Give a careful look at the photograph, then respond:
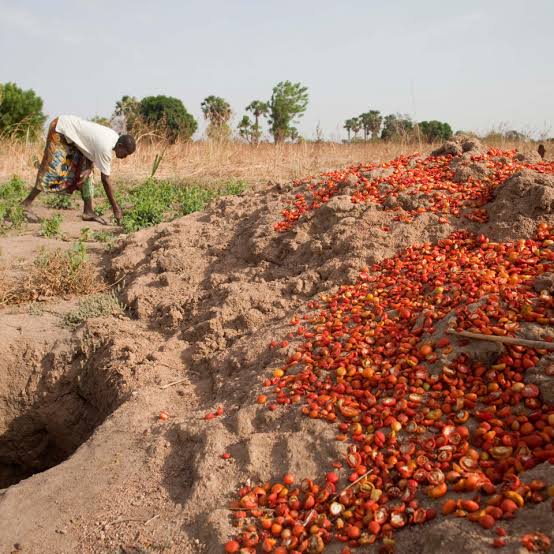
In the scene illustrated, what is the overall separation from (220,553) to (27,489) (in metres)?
1.17

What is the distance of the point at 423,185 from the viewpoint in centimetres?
446

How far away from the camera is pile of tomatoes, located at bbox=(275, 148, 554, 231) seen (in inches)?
165

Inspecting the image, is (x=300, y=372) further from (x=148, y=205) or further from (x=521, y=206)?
(x=148, y=205)

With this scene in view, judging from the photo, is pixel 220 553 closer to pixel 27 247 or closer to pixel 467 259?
pixel 467 259

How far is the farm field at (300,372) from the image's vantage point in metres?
2.14

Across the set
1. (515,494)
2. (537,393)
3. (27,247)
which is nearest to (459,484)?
(515,494)

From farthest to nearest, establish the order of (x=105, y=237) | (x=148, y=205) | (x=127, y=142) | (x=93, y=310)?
1. (x=148, y=205)
2. (x=127, y=142)
3. (x=105, y=237)
4. (x=93, y=310)

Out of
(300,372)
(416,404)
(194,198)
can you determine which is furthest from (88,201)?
(416,404)

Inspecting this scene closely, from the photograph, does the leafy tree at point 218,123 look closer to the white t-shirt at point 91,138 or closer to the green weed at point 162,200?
the green weed at point 162,200

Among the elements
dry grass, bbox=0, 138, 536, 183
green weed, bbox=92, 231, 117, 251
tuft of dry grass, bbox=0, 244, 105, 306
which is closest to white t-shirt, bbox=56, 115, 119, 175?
green weed, bbox=92, 231, 117, 251

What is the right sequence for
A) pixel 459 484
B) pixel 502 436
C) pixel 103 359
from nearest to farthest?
pixel 459 484 < pixel 502 436 < pixel 103 359

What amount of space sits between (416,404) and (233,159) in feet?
26.8

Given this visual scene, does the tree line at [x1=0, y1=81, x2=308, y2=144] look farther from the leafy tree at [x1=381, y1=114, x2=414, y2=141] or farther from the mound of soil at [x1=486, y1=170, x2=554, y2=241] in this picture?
the mound of soil at [x1=486, y1=170, x2=554, y2=241]

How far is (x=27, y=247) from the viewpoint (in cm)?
575
